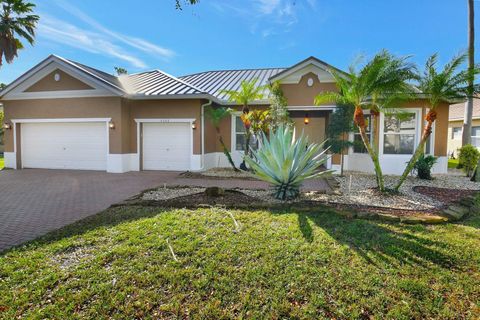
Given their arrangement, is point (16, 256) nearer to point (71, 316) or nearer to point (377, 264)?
point (71, 316)

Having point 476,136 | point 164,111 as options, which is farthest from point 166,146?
point 476,136

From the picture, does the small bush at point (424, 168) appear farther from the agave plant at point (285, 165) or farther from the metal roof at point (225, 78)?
the metal roof at point (225, 78)

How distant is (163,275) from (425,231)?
465cm

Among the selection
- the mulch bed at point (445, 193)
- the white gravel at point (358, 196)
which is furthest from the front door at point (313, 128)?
the mulch bed at point (445, 193)

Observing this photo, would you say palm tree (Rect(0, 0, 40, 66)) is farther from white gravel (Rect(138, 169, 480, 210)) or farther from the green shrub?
the green shrub

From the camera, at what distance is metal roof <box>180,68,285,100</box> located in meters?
17.2

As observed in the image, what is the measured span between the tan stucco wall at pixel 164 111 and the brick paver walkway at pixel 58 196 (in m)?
2.04

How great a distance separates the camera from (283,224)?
5.17 metres

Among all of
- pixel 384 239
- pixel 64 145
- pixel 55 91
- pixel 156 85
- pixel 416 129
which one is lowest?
pixel 384 239

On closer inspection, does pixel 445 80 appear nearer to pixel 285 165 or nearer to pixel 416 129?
pixel 285 165

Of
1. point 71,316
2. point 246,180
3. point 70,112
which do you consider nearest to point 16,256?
→ point 71,316

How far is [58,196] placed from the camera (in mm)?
8258

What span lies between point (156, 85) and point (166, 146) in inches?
144

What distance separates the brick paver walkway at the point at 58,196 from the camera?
5492 millimetres
